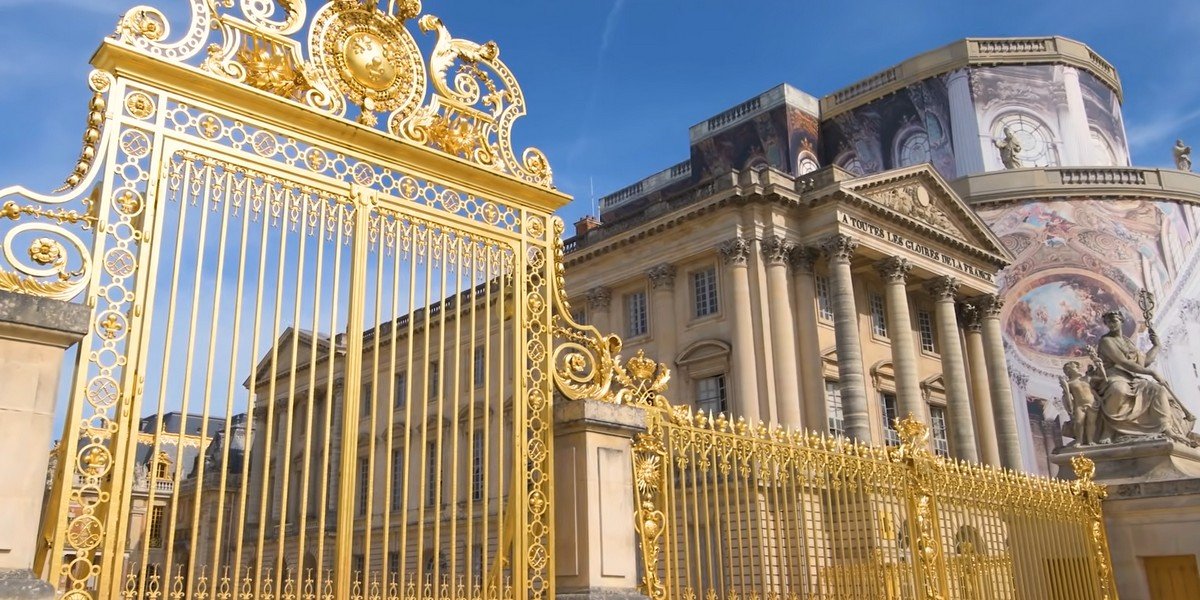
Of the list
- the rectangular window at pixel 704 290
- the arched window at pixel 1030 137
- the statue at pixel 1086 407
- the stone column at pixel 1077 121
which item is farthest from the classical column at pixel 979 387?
the statue at pixel 1086 407

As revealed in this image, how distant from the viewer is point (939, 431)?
28.8 metres

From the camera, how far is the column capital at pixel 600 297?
2862 centimetres

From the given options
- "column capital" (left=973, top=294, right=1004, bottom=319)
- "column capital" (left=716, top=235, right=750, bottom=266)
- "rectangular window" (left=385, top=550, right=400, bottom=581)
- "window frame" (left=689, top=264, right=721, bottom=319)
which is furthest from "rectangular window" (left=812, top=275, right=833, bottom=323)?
"rectangular window" (left=385, top=550, right=400, bottom=581)

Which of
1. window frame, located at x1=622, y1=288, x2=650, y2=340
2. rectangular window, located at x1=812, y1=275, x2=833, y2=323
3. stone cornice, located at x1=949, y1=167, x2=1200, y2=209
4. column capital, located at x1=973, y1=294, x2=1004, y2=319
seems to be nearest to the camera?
rectangular window, located at x1=812, y1=275, x2=833, y2=323

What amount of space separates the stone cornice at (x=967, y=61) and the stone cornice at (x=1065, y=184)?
492 centimetres

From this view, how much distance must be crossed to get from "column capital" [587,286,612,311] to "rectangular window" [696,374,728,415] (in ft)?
12.8

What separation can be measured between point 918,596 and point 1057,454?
486 centimetres

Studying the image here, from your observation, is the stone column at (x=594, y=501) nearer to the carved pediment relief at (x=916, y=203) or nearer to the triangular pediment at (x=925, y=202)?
the triangular pediment at (x=925, y=202)

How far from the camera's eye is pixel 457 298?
605cm

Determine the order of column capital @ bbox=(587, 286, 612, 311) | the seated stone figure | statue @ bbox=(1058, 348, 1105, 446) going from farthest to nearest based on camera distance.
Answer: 1. column capital @ bbox=(587, 286, 612, 311)
2. statue @ bbox=(1058, 348, 1105, 446)
3. the seated stone figure

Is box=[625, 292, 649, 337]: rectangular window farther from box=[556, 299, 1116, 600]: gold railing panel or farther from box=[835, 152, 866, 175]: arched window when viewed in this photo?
box=[556, 299, 1116, 600]: gold railing panel

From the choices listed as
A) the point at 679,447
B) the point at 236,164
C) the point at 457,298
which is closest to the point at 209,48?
the point at 236,164

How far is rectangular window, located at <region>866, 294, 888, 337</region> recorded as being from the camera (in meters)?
28.0

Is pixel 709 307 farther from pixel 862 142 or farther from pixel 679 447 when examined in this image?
pixel 679 447
